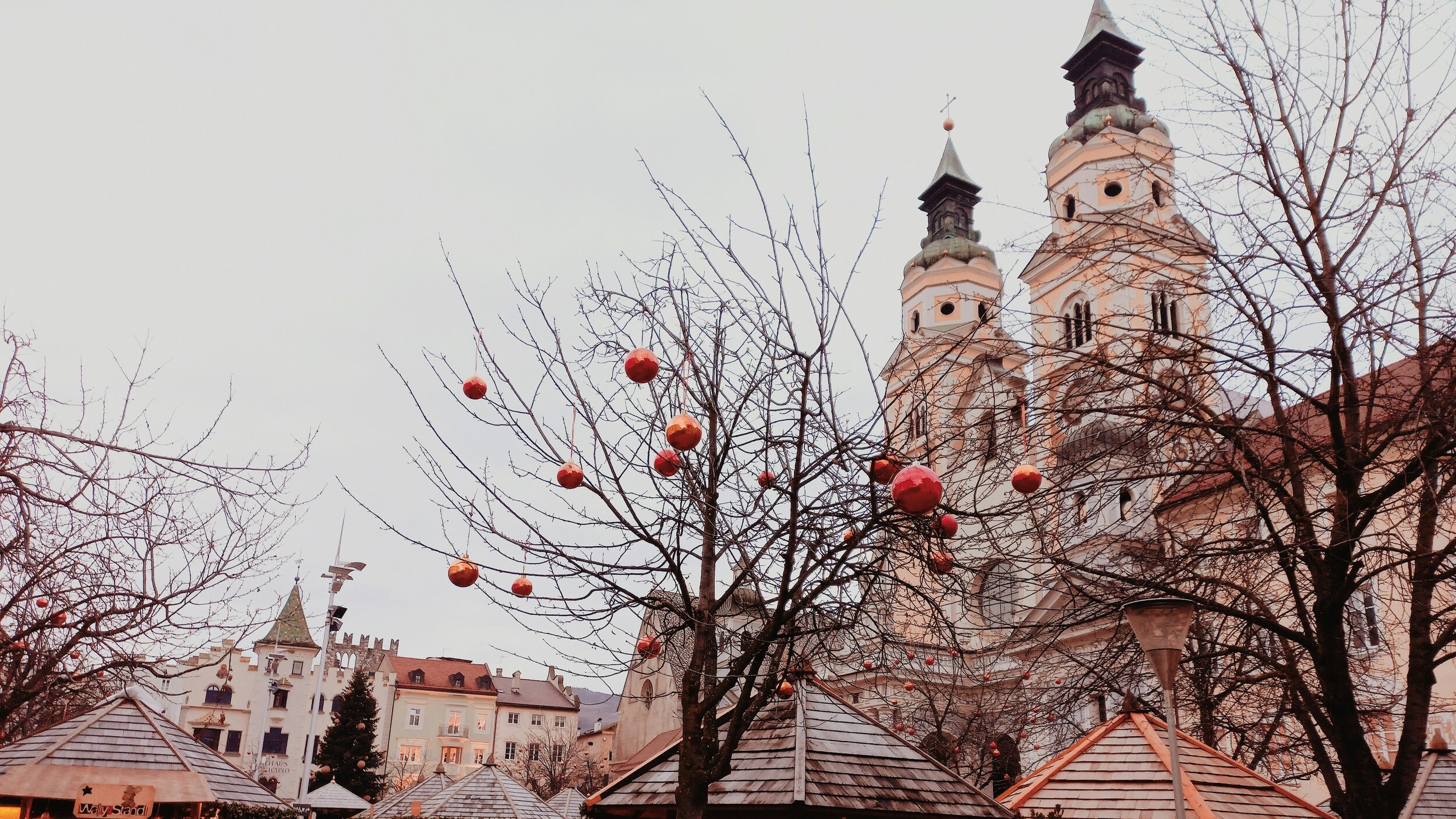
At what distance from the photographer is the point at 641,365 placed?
656 cm

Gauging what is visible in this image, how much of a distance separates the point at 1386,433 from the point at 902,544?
15.1 ft

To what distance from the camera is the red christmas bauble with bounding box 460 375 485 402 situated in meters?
7.74

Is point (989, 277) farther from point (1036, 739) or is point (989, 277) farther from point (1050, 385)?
point (1050, 385)

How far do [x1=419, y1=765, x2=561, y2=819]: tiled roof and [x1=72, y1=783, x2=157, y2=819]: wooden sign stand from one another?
8.58 m

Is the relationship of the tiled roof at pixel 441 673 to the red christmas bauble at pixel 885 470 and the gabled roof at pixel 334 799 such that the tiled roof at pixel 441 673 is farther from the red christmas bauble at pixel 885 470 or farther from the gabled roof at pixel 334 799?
the red christmas bauble at pixel 885 470

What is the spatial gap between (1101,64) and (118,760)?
46.9 m

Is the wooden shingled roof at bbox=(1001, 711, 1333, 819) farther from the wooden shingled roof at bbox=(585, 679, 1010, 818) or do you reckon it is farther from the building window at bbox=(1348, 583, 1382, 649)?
the building window at bbox=(1348, 583, 1382, 649)

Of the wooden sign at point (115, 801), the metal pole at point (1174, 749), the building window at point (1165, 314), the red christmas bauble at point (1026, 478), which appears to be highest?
the building window at point (1165, 314)

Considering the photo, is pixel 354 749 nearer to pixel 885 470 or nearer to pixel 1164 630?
pixel 885 470

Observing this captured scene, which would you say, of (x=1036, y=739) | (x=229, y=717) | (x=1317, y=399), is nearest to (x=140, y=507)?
(x=1317, y=399)

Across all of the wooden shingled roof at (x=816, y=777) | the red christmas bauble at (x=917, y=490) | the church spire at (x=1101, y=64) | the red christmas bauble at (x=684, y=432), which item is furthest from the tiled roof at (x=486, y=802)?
the church spire at (x=1101, y=64)

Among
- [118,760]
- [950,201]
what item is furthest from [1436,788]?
[950,201]

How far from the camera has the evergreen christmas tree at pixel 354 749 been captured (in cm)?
5038

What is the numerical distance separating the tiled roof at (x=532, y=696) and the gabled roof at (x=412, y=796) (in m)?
47.8
